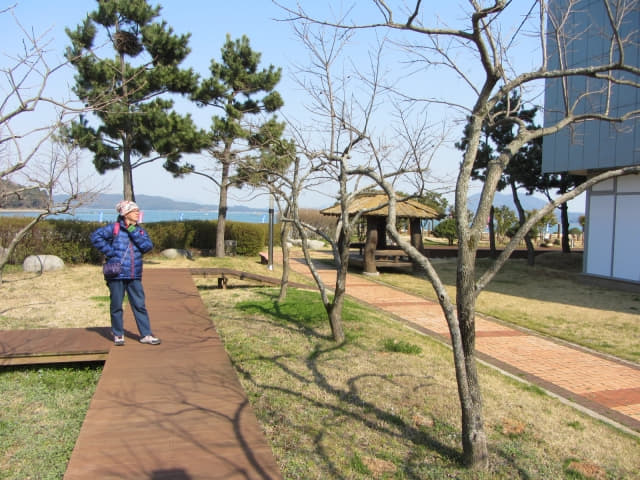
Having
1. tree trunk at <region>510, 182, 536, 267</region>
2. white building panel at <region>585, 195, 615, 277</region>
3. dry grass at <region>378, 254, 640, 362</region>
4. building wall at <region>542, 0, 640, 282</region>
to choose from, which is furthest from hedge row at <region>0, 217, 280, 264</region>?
white building panel at <region>585, 195, 615, 277</region>

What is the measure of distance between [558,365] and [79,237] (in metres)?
12.5

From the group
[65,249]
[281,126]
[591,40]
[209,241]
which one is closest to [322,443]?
[281,126]

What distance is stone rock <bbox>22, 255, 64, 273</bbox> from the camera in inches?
500

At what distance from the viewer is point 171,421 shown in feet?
12.1

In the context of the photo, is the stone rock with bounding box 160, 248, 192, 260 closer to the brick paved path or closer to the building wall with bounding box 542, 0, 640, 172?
the brick paved path

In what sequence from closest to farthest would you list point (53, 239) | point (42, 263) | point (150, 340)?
point (150, 340), point (42, 263), point (53, 239)

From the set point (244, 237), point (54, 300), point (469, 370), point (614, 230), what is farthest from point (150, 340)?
point (244, 237)

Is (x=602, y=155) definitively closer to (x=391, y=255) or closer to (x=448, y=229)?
(x=391, y=255)

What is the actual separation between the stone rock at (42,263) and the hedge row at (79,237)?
20.8 inches

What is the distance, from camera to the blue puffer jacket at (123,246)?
5466mm

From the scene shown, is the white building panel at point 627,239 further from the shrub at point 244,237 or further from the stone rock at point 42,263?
the stone rock at point 42,263

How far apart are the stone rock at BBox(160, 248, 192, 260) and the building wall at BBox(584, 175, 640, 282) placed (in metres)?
12.3

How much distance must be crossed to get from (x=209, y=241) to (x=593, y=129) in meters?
12.8

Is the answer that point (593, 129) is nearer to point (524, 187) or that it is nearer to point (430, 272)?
point (524, 187)
